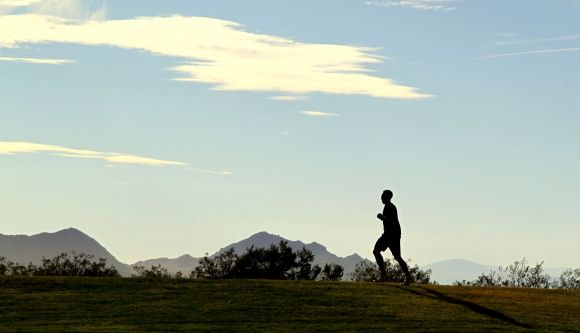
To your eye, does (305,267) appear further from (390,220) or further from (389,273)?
(390,220)

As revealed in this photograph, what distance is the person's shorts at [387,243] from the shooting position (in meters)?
38.4

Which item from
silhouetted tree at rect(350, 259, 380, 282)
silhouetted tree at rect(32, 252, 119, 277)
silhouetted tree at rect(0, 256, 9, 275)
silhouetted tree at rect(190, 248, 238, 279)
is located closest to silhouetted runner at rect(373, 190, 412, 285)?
silhouetted tree at rect(0, 256, 9, 275)

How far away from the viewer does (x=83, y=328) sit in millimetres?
30547

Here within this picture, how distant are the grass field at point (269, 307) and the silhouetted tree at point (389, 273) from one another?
35.6m

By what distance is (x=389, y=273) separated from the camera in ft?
255

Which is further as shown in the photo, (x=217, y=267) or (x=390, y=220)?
(x=217, y=267)

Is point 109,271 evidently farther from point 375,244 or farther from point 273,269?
point 375,244

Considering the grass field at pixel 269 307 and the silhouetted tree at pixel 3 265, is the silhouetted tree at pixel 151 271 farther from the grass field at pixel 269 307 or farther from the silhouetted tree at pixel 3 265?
the grass field at pixel 269 307

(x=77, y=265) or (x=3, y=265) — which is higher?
(x=77, y=265)

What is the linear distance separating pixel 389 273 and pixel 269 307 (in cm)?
4428

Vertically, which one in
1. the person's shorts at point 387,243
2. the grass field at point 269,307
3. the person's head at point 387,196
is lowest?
the grass field at point 269,307

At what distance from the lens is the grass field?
31.3m

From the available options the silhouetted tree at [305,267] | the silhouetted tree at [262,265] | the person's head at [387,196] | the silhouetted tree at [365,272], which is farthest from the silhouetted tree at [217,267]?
the person's head at [387,196]

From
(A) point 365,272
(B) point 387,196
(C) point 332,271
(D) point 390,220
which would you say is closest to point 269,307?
(D) point 390,220
